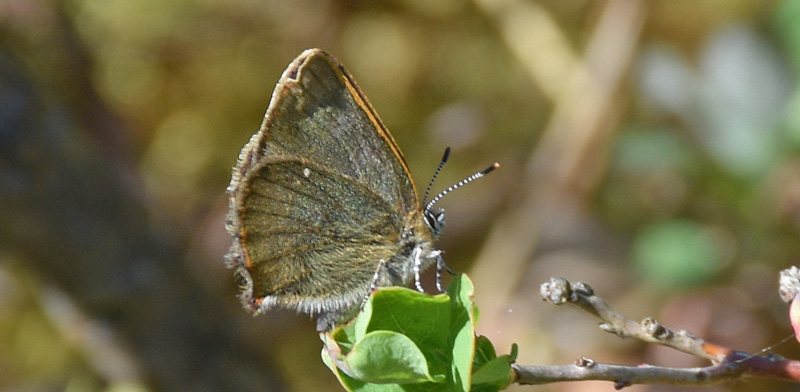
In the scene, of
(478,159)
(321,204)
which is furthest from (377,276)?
(478,159)

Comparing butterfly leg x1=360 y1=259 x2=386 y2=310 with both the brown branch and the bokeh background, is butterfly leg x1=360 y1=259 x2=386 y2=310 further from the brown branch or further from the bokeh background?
the bokeh background

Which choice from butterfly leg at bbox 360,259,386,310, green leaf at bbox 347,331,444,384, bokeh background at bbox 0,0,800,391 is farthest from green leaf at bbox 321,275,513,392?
bokeh background at bbox 0,0,800,391

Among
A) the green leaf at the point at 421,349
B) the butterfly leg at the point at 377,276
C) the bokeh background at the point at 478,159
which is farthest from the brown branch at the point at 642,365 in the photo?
the bokeh background at the point at 478,159

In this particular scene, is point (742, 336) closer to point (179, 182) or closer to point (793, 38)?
point (793, 38)

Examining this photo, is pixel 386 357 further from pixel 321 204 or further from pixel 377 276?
pixel 321 204

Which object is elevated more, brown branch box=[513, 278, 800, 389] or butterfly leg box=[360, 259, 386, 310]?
butterfly leg box=[360, 259, 386, 310]

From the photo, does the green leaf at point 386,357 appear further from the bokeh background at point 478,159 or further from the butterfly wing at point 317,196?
the bokeh background at point 478,159

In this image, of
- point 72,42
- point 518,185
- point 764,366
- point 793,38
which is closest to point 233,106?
point 72,42
